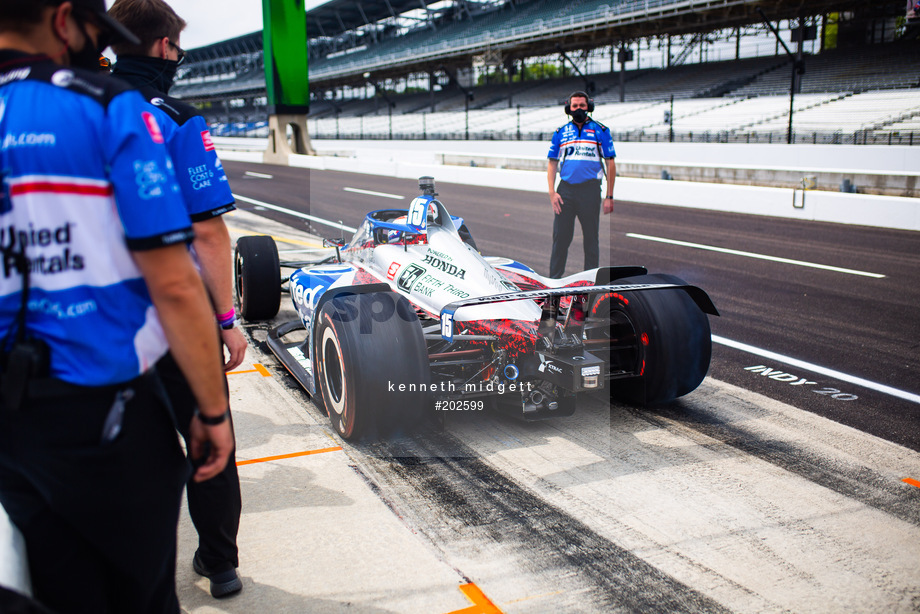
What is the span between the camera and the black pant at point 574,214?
7500mm

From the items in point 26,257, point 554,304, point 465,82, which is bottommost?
point 554,304

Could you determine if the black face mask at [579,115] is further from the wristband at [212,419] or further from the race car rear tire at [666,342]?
the wristband at [212,419]

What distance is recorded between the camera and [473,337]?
14.1 feet

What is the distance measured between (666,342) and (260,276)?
3509 mm

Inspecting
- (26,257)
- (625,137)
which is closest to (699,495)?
(26,257)

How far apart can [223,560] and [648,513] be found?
1.85 meters

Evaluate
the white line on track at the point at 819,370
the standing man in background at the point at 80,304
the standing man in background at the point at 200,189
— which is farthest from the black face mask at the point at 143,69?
the white line on track at the point at 819,370

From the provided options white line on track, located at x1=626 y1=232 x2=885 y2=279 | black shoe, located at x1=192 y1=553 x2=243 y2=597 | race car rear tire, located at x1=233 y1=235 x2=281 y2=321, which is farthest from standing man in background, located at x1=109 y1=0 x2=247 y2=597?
white line on track, located at x1=626 y1=232 x2=885 y2=279

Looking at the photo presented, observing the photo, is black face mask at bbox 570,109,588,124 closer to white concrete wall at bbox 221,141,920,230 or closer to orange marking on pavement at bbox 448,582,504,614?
orange marking on pavement at bbox 448,582,504,614

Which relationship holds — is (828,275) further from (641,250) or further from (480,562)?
(480,562)

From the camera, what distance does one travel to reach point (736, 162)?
2525cm

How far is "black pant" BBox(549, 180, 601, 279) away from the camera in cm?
750

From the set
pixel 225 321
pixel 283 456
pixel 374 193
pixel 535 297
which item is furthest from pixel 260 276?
pixel 374 193

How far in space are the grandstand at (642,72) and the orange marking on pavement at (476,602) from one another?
885 inches
